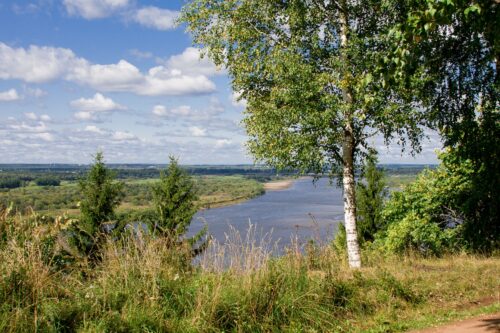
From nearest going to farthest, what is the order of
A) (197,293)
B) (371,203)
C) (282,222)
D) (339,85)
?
1. (197,293)
2. (339,85)
3. (371,203)
4. (282,222)

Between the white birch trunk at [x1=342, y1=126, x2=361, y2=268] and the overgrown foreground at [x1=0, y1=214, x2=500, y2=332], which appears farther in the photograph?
the white birch trunk at [x1=342, y1=126, x2=361, y2=268]

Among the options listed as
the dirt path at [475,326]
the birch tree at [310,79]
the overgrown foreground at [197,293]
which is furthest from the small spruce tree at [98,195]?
the dirt path at [475,326]

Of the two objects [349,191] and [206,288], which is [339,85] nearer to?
[349,191]

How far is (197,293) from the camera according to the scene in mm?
6980

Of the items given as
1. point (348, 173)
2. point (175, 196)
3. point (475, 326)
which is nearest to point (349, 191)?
point (348, 173)

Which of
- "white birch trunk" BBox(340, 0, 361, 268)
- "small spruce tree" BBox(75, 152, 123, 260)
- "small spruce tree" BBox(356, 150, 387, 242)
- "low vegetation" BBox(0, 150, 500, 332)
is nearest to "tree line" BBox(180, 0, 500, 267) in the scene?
"white birch trunk" BBox(340, 0, 361, 268)

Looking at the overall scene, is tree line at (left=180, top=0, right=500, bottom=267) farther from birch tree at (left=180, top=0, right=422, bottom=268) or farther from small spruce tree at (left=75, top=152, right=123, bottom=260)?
small spruce tree at (left=75, top=152, right=123, bottom=260)

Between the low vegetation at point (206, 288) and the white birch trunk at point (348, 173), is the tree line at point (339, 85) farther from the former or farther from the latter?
the low vegetation at point (206, 288)

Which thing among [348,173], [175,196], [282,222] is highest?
[348,173]

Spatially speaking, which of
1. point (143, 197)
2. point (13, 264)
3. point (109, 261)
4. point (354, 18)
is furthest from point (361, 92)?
point (143, 197)

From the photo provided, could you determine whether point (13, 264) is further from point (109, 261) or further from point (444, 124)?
point (444, 124)

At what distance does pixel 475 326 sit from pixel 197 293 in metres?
4.40

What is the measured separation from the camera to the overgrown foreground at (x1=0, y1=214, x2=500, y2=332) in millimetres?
6254

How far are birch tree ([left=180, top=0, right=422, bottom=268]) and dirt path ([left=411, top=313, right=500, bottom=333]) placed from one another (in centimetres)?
537
